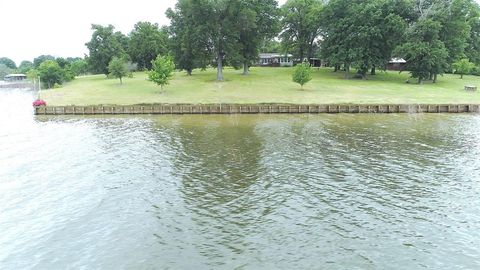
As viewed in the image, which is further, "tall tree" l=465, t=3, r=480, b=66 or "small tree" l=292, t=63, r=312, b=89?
"tall tree" l=465, t=3, r=480, b=66

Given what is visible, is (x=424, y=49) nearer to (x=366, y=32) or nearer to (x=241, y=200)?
(x=366, y=32)

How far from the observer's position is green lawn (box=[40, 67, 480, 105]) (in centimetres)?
5631

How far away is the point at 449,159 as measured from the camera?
Answer: 2844 centimetres

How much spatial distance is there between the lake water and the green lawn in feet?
61.7

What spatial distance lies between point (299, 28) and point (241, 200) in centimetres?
8633

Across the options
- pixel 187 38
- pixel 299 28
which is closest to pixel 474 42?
pixel 299 28

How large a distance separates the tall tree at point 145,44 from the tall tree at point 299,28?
34.4 metres

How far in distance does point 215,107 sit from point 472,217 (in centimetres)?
3794

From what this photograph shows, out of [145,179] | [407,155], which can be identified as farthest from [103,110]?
[407,155]

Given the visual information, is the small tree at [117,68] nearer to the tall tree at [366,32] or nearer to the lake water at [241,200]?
the lake water at [241,200]

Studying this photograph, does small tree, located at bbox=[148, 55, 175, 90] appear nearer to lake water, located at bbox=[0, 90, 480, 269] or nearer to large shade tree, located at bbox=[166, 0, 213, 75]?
large shade tree, located at bbox=[166, 0, 213, 75]

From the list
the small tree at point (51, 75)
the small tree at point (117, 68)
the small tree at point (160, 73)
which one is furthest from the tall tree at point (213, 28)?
the small tree at point (51, 75)

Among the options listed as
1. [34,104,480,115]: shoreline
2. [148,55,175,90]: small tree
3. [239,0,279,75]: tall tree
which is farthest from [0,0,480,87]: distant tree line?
[34,104,480,115]: shoreline

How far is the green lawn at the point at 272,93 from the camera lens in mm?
56312
